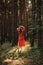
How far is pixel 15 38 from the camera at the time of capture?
1300 centimetres

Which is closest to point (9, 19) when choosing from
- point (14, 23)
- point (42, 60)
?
point (14, 23)

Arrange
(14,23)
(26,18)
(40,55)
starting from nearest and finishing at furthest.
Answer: (40,55)
(14,23)
(26,18)

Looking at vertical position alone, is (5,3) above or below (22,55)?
above

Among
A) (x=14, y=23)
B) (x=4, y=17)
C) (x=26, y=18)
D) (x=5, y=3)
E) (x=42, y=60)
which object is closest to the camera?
(x=42, y=60)

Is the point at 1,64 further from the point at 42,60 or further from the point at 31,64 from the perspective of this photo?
the point at 42,60

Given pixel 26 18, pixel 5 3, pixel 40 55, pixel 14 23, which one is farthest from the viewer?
pixel 26 18

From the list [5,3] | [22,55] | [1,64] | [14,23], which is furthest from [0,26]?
[1,64]

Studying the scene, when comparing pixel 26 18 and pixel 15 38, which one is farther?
pixel 26 18

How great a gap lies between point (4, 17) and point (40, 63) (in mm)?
10675

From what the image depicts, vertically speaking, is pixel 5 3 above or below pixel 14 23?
above

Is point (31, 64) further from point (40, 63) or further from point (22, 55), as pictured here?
point (22, 55)

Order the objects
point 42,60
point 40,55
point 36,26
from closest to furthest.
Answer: point 36,26, point 42,60, point 40,55

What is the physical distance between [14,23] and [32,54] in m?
4.64

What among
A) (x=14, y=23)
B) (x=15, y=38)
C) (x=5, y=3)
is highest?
(x=5, y=3)
